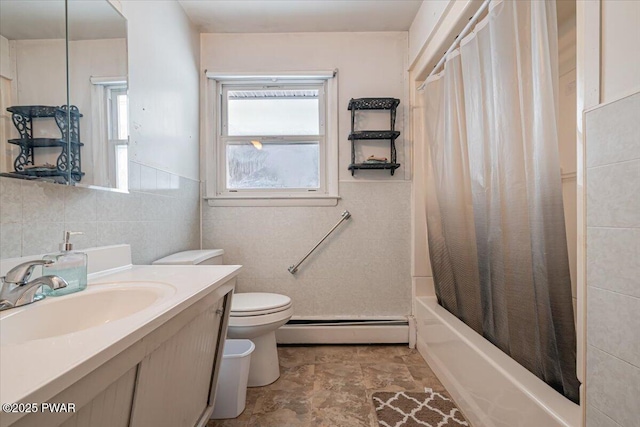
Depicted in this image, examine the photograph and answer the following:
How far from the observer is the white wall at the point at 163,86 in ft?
4.64

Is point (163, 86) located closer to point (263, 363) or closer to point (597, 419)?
point (263, 363)

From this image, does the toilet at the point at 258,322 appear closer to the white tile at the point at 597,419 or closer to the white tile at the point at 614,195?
the white tile at the point at 597,419

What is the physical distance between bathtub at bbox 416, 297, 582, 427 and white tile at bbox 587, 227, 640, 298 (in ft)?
1.39

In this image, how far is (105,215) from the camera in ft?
3.95

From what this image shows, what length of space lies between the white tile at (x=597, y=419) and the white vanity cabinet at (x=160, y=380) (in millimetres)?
1058

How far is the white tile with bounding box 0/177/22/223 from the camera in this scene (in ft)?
2.67

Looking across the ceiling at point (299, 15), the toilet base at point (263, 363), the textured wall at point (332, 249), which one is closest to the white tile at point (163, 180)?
the textured wall at point (332, 249)

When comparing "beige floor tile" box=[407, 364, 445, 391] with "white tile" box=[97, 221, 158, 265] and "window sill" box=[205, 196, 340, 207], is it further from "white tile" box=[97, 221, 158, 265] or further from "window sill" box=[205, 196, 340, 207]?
"white tile" box=[97, 221, 158, 265]

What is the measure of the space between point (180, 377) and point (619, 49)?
143 centimetres

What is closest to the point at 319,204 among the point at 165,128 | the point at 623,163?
the point at 165,128

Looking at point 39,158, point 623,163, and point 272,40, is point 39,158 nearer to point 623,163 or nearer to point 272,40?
point 623,163

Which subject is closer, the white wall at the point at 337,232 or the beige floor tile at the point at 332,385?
the beige floor tile at the point at 332,385

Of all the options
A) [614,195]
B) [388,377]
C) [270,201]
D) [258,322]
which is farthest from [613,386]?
[270,201]

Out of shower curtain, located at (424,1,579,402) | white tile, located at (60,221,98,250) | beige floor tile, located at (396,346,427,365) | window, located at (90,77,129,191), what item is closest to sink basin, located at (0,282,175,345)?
white tile, located at (60,221,98,250)
